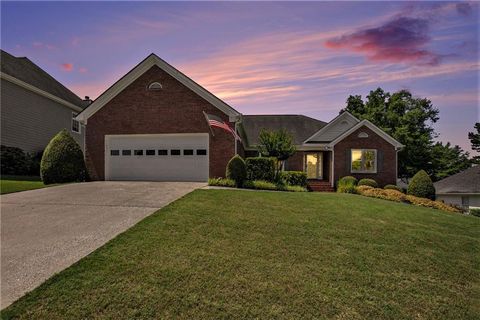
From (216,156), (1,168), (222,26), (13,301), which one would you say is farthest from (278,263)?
(1,168)

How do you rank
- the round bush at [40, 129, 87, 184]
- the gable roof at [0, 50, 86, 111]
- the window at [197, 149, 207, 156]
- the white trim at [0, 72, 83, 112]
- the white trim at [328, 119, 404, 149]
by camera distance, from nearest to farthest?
1. the round bush at [40, 129, 87, 184]
2. the window at [197, 149, 207, 156]
3. the white trim at [0, 72, 83, 112]
4. the gable roof at [0, 50, 86, 111]
5. the white trim at [328, 119, 404, 149]

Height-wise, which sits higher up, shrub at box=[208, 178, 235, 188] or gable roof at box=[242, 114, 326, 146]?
gable roof at box=[242, 114, 326, 146]

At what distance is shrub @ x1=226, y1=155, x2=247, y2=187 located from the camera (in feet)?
45.1

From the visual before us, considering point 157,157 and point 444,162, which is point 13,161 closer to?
point 157,157

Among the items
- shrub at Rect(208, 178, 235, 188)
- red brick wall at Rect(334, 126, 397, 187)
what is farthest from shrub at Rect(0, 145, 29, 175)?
red brick wall at Rect(334, 126, 397, 187)

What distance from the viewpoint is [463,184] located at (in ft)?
79.2

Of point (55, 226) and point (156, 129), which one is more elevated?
point (156, 129)

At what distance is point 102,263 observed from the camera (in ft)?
14.3

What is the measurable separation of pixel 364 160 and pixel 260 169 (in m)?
8.89

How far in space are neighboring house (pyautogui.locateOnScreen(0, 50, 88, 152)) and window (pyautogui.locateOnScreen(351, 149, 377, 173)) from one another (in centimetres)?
1986

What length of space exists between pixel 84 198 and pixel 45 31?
628 cm

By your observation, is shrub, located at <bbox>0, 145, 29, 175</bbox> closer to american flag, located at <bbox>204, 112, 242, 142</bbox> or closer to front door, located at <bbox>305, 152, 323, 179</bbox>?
american flag, located at <bbox>204, 112, 242, 142</bbox>

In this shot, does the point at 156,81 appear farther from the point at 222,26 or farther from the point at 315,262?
the point at 315,262

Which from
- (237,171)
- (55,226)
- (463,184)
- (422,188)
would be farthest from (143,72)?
(463,184)
